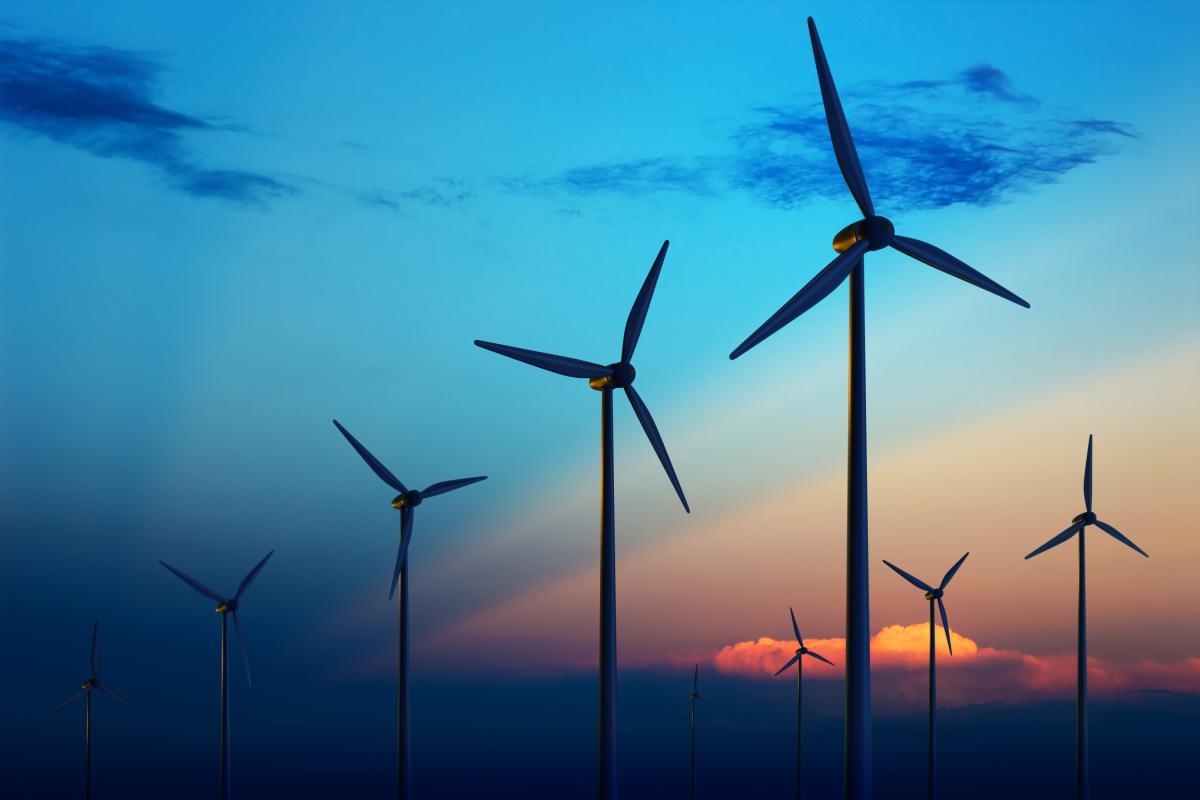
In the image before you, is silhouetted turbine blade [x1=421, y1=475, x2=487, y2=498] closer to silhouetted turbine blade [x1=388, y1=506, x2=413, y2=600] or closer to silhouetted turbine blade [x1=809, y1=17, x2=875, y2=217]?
silhouetted turbine blade [x1=388, y1=506, x2=413, y2=600]

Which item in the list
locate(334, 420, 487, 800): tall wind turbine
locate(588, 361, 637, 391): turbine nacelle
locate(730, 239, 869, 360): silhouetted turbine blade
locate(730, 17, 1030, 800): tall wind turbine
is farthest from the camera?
locate(334, 420, 487, 800): tall wind turbine

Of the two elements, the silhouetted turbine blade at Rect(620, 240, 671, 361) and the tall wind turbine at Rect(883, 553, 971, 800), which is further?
the tall wind turbine at Rect(883, 553, 971, 800)

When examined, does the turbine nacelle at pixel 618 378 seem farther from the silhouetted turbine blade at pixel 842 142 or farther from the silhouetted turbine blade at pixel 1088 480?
the silhouetted turbine blade at pixel 1088 480

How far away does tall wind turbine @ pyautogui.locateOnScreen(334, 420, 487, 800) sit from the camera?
226 feet

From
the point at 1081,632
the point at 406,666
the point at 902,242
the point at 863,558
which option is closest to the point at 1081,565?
the point at 1081,632

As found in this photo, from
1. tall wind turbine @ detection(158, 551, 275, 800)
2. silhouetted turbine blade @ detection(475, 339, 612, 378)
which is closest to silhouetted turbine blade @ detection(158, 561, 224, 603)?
tall wind turbine @ detection(158, 551, 275, 800)

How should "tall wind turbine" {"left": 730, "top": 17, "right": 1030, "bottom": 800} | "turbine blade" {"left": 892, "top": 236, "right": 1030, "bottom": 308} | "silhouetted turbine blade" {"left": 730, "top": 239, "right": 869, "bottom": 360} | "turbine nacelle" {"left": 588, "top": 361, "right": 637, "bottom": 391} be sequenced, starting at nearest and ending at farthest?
1. "tall wind turbine" {"left": 730, "top": 17, "right": 1030, "bottom": 800}
2. "silhouetted turbine blade" {"left": 730, "top": 239, "right": 869, "bottom": 360}
3. "turbine blade" {"left": 892, "top": 236, "right": 1030, "bottom": 308}
4. "turbine nacelle" {"left": 588, "top": 361, "right": 637, "bottom": 391}

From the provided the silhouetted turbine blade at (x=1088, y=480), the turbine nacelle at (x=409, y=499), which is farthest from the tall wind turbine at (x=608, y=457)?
the silhouetted turbine blade at (x=1088, y=480)

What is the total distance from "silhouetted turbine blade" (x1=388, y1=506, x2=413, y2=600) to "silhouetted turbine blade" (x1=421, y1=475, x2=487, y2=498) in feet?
4.65

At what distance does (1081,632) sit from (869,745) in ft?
177

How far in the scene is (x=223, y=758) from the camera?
92125mm

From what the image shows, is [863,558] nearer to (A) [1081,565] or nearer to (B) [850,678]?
(B) [850,678]

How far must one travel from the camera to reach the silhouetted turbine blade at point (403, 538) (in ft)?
238

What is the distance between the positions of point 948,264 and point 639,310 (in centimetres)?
1695
